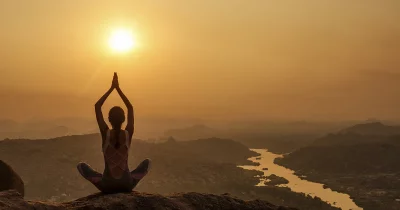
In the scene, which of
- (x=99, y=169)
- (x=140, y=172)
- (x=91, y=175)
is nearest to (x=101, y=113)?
(x=91, y=175)

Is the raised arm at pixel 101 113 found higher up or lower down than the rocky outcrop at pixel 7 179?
higher up

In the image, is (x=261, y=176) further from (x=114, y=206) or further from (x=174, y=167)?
(x=114, y=206)

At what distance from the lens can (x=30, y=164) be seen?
8488 centimetres

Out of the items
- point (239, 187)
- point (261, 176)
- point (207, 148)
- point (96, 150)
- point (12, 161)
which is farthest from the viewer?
point (207, 148)

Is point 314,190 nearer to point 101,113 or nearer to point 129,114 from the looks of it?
point 129,114

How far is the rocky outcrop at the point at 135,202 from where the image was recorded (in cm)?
906

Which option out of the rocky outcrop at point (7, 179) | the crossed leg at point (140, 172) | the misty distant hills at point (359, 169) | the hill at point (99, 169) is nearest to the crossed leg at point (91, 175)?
the crossed leg at point (140, 172)

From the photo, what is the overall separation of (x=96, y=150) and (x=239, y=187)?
39.9m

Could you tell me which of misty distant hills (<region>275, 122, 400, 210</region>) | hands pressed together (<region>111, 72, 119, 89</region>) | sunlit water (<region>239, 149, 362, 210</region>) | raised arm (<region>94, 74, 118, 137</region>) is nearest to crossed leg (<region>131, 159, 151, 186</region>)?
raised arm (<region>94, 74, 118, 137</region>)

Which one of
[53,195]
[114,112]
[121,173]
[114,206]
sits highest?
[114,112]

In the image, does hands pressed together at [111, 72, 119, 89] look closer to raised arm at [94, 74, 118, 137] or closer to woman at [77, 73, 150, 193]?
raised arm at [94, 74, 118, 137]

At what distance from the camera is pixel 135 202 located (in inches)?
396

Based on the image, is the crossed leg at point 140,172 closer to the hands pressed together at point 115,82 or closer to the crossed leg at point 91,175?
the crossed leg at point 91,175

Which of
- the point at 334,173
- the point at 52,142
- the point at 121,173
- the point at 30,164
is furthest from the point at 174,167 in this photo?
the point at 121,173
